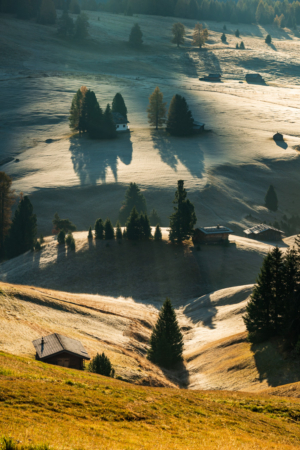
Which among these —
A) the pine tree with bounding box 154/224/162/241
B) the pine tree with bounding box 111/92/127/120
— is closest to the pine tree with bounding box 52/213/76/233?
the pine tree with bounding box 154/224/162/241

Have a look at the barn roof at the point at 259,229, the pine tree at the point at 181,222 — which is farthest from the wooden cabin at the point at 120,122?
the barn roof at the point at 259,229

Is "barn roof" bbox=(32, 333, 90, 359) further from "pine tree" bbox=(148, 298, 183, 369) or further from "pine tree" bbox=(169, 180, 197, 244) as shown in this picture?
"pine tree" bbox=(169, 180, 197, 244)

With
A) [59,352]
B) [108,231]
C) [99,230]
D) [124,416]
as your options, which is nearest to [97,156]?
[99,230]

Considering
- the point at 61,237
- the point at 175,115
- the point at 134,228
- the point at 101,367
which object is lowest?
the point at 61,237

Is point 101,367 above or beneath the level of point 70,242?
above

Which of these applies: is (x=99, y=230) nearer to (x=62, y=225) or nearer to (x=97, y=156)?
(x=62, y=225)

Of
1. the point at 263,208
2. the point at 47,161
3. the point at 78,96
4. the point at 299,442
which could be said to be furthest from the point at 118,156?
the point at 299,442
